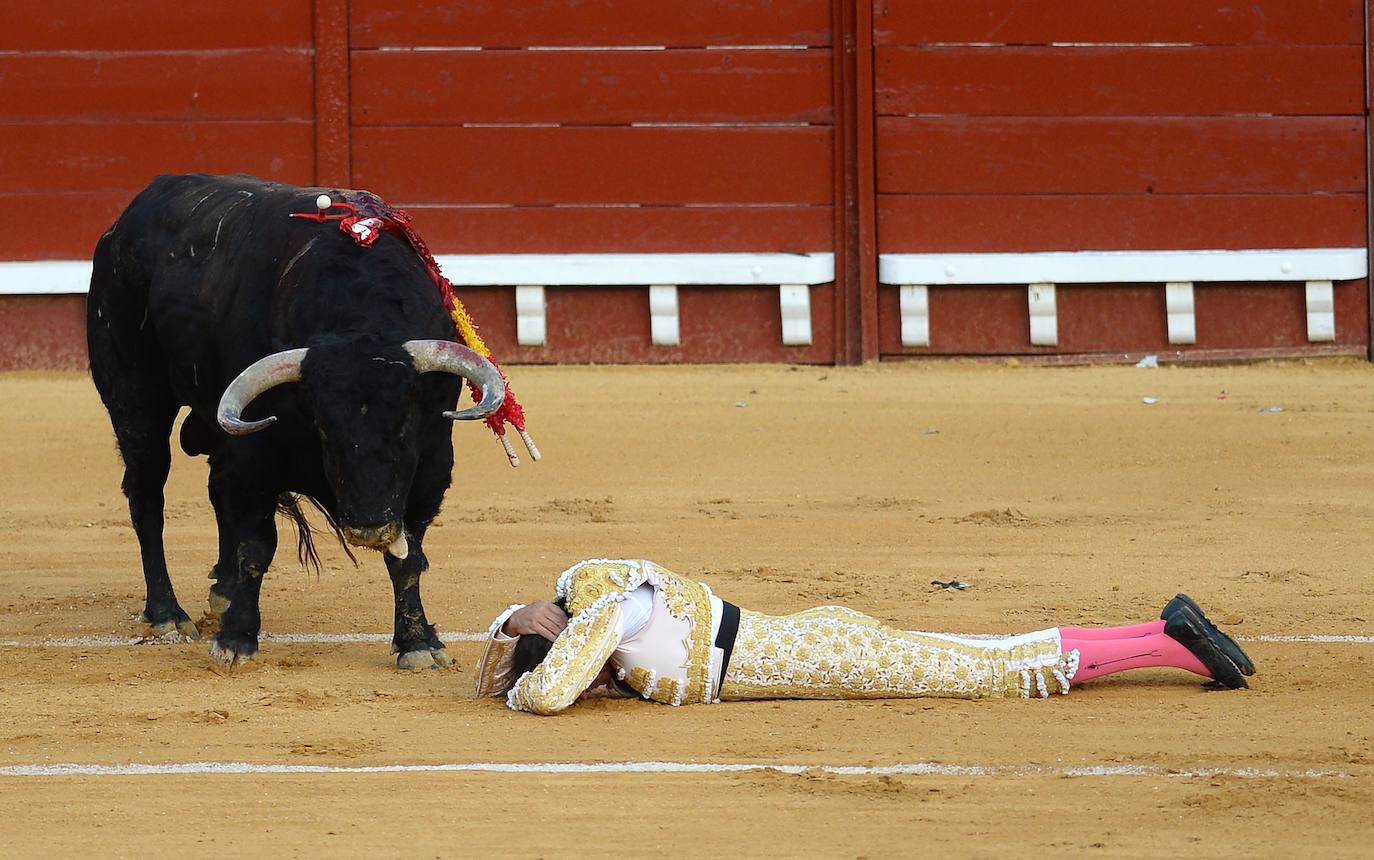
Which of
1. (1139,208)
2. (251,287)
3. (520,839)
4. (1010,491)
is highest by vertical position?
(1139,208)

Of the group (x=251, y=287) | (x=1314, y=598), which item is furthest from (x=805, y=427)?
(x=251, y=287)

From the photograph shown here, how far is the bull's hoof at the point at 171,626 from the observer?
19.6ft

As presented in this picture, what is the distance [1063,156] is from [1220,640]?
6561mm

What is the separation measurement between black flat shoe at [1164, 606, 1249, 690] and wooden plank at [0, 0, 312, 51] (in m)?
7.53

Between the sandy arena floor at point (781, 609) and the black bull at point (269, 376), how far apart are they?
32cm

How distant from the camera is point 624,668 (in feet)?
15.7

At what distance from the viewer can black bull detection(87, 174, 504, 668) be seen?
5086 millimetres

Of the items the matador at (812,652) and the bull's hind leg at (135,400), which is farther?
the bull's hind leg at (135,400)

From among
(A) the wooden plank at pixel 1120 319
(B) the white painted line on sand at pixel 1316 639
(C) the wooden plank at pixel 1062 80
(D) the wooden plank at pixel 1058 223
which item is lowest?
(B) the white painted line on sand at pixel 1316 639

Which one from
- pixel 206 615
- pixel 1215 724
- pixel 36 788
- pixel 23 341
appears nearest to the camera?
pixel 36 788

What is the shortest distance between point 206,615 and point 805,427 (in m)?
4.00

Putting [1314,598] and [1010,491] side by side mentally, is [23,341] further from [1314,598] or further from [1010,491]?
[1314,598]

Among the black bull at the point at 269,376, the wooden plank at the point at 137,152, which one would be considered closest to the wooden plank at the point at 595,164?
the wooden plank at the point at 137,152

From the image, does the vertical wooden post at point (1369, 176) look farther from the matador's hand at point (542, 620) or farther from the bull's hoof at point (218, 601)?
the matador's hand at point (542, 620)
